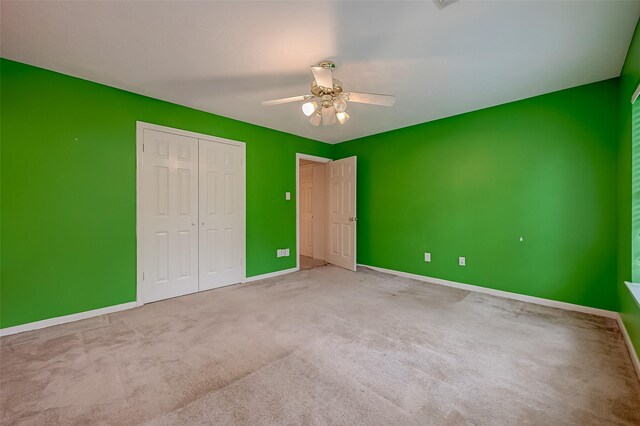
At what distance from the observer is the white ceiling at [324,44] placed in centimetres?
175

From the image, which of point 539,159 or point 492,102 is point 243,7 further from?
point 539,159

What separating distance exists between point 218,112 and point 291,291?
8.46ft

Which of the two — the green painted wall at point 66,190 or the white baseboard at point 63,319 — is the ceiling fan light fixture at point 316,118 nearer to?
the green painted wall at point 66,190

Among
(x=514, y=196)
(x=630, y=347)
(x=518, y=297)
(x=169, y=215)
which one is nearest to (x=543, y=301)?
(x=518, y=297)

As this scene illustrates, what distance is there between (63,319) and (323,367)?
2.59 metres

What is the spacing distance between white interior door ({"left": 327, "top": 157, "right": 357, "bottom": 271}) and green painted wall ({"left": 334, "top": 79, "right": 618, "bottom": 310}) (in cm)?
52

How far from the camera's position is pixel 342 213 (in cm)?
490

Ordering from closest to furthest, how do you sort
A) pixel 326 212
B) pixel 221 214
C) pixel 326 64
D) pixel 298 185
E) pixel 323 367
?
pixel 323 367
pixel 326 64
pixel 221 214
pixel 298 185
pixel 326 212

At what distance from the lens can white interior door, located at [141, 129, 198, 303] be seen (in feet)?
10.2

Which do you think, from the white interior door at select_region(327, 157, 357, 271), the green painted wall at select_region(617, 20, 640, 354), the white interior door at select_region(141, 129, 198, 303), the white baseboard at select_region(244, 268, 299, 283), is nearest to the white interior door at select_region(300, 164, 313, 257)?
the white interior door at select_region(327, 157, 357, 271)

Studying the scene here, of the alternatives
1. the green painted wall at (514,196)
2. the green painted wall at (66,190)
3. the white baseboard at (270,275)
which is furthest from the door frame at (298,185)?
the green painted wall at (66,190)

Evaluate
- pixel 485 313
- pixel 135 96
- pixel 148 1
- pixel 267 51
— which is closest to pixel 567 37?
pixel 267 51

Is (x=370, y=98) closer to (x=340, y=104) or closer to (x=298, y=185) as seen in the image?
(x=340, y=104)

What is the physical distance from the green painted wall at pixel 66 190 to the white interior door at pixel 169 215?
15 cm
